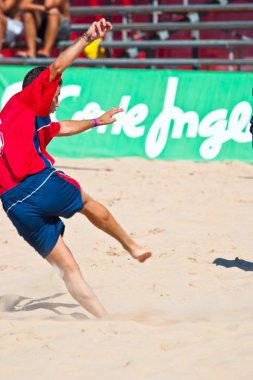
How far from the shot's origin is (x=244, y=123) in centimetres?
1134

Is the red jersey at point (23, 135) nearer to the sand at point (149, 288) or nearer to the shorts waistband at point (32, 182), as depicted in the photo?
the shorts waistband at point (32, 182)

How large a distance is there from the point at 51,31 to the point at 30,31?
1.10 ft

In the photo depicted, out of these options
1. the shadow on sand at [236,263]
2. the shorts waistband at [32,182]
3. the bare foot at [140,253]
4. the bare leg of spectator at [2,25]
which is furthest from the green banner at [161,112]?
the shorts waistband at [32,182]

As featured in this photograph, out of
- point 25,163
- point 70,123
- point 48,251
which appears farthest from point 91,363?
point 70,123

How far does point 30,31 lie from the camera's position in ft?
44.3

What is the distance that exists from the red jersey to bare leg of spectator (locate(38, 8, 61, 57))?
27.9 ft

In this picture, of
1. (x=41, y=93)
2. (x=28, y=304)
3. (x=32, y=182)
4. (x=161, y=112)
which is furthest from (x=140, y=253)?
(x=161, y=112)

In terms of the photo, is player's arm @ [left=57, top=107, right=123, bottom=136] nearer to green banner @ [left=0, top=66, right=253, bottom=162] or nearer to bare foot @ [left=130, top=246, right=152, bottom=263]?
bare foot @ [left=130, top=246, right=152, bottom=263]

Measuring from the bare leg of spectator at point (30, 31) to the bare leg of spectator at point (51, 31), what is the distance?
0.18 metres

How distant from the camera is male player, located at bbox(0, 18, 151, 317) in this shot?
17.1 feet

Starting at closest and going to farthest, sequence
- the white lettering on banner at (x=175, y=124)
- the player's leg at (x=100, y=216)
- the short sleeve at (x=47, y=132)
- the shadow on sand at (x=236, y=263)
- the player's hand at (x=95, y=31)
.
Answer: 1. the player's hand at (x=95, y=31)
2. the short sleeve at (x=47, y=132)
3. the player's leg at (x=100, y=216)
4. the shadow on sand at (x=236, y=263)
5. the white lettering on banner at (x=175, y=124)

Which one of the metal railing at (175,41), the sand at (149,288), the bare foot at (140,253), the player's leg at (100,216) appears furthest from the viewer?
the metal railing at (175,41)

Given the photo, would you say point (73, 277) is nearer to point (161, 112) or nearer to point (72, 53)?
point (72, 53)

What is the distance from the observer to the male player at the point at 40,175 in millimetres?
5211
